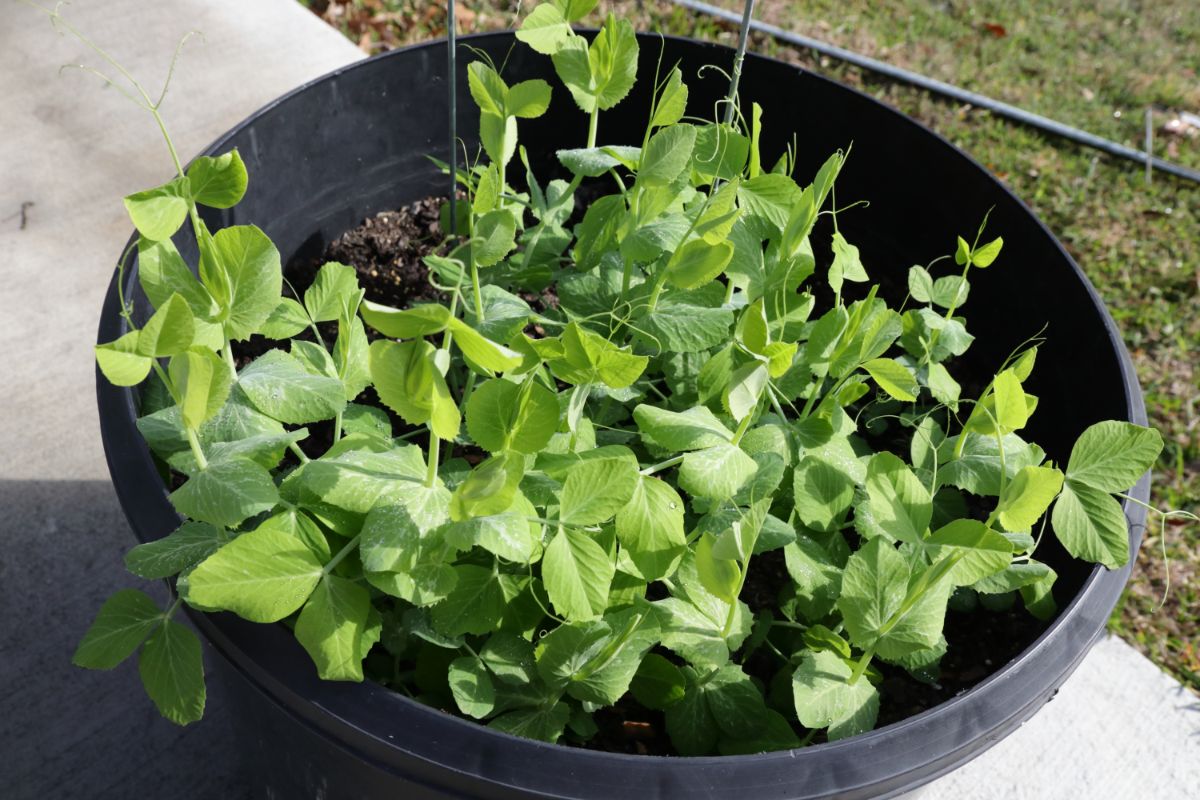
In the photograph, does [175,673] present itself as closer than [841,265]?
Yes

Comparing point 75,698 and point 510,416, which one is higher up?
point 510,416

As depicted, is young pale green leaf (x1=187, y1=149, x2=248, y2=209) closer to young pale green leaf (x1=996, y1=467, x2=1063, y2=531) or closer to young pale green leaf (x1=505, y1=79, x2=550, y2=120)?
young pale green leaf (x1=505, y1=79, x2=550, y2=120)

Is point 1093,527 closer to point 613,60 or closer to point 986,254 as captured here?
point 986,254

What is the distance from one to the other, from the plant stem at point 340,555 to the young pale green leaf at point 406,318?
0.67 ft

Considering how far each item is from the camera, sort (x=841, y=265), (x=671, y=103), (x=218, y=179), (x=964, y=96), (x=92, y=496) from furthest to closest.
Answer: (x=964, y=96), (x=92, y=496), (x=841, y=265), (x=671, y=103), (x=218, y=179)

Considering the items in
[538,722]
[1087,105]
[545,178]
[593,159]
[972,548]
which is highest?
[593,159]

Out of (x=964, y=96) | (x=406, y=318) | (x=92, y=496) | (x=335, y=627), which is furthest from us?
(x=964, y=96)

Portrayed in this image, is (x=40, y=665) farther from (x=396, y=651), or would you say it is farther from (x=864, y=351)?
(x=864, y=351)

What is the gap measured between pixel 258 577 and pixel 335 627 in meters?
0.06

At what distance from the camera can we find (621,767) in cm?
68

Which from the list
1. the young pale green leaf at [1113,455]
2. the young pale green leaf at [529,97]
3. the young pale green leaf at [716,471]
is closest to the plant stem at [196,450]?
the young pale green leaf at [716,471]

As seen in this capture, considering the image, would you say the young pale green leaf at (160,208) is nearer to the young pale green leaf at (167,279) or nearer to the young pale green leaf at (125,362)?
the young pale green leaf at (167,279)

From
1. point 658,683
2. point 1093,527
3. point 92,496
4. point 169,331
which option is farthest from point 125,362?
point 92,496

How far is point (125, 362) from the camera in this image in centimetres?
71
